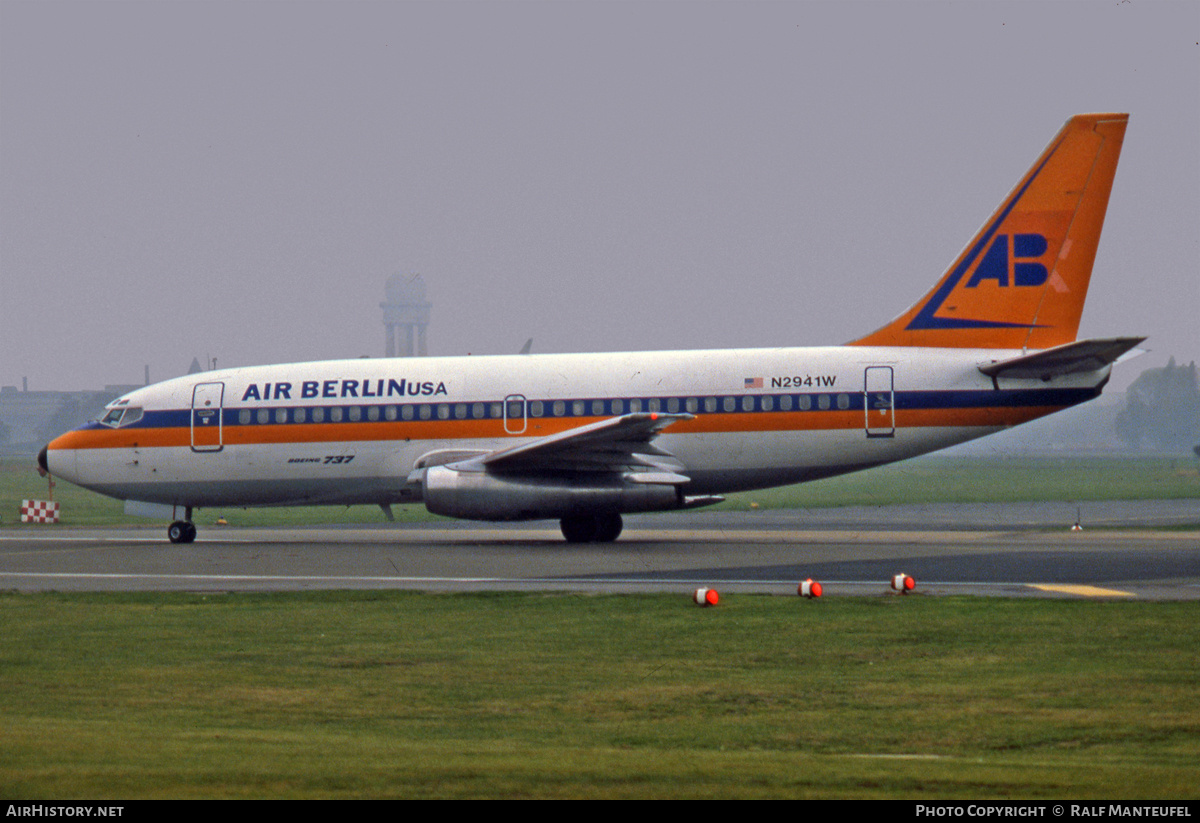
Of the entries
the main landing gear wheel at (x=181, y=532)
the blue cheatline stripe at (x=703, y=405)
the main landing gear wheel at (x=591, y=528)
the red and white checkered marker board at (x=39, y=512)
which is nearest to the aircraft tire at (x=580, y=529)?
the main landing gear wheel at (x=591, y=528)

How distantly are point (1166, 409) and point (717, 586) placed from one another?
197 metres

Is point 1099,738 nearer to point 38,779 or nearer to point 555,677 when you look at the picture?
A: point 555,677

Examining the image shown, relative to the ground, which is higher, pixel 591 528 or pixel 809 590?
pixel 591 528

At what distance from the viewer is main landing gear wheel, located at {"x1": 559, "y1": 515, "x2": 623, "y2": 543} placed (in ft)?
87.2

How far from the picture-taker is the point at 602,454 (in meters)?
25.4

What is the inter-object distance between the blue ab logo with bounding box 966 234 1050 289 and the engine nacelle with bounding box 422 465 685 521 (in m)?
7.81

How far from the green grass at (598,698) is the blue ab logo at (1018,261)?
40.4ft

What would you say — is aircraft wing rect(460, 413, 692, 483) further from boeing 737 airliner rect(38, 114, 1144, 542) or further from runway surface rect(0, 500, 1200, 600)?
runway surface rect(0, 500, 1200, 600)

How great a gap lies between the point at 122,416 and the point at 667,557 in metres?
13.6

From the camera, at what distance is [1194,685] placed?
9812 mm

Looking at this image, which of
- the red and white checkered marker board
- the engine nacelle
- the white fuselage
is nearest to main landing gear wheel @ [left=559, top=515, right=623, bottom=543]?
the engine nacelle

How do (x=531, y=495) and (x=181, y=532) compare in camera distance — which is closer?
(x=531, y=495)

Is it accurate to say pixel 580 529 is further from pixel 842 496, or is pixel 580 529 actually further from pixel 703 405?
pixel 842 496

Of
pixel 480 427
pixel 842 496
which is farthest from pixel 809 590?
pixel 842 496
